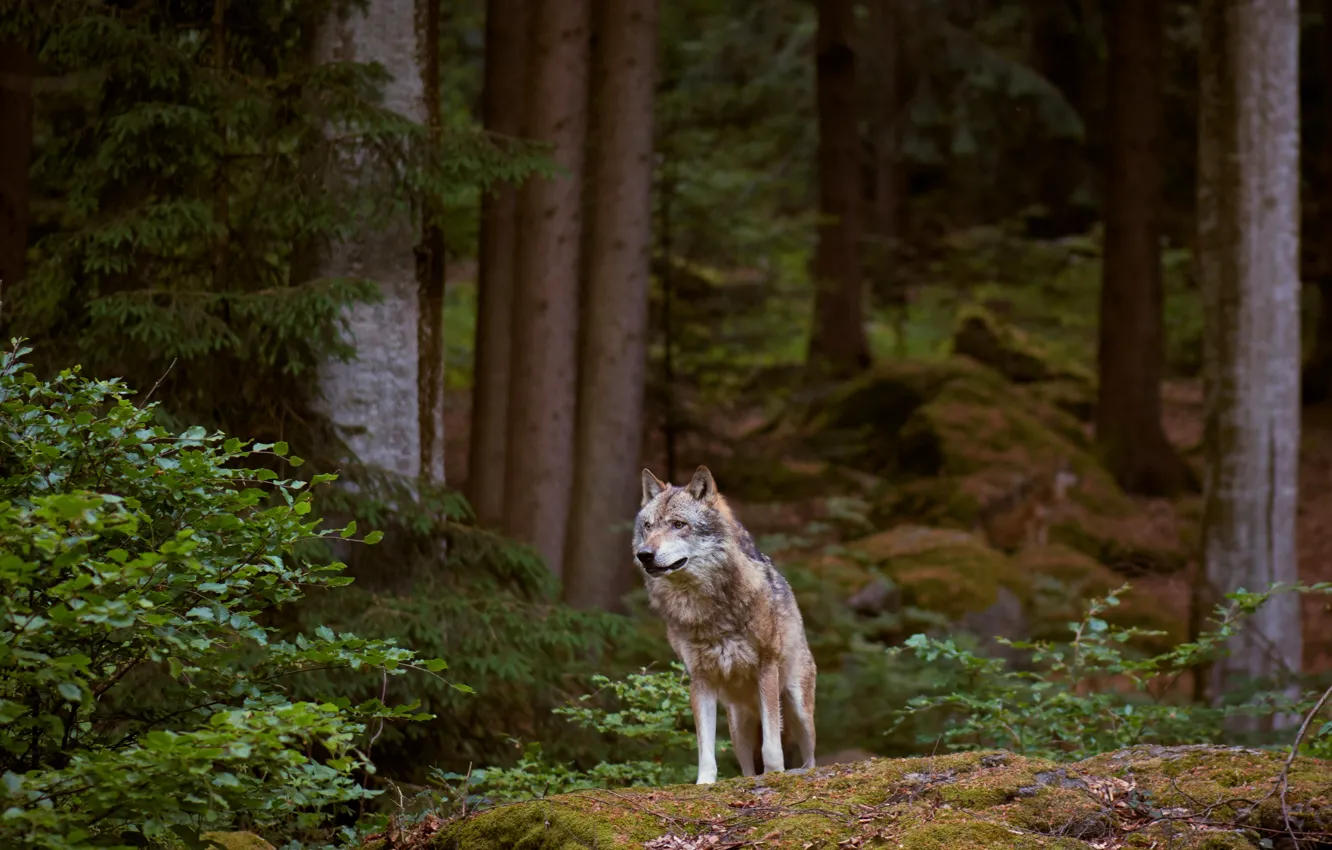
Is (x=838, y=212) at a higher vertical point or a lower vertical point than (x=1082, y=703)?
higher

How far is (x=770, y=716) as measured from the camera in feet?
19.3

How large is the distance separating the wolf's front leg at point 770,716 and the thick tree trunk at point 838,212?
17.1m

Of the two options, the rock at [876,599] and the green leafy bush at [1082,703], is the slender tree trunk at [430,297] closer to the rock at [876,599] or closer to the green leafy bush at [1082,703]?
the green leafy bush at [1082,703]

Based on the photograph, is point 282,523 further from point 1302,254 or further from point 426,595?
point 1302,254

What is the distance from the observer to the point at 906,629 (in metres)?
12.9

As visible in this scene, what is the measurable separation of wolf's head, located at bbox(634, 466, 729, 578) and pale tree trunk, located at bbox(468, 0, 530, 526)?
9.13m

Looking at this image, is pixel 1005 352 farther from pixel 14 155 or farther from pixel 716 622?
pixel 716 622

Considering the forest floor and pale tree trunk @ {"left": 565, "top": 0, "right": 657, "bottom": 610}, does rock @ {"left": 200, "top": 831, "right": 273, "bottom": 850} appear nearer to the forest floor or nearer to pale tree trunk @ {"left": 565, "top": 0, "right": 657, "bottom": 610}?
pale tree trunk @ {"left": 565, "top": 0, "right": 657, "bottom": 610}

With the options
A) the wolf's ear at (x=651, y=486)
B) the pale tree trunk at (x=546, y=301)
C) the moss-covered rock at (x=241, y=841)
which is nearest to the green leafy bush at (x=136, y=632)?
the moss-covered rock at (x=241, y=841)

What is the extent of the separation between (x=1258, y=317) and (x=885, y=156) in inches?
849

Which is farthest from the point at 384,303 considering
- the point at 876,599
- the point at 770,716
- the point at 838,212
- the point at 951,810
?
the point at 838,212

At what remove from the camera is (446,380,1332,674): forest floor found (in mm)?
16688

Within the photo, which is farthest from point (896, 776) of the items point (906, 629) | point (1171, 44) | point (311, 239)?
point (1171, 44)

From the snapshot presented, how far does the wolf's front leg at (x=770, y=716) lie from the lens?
5863 mm
